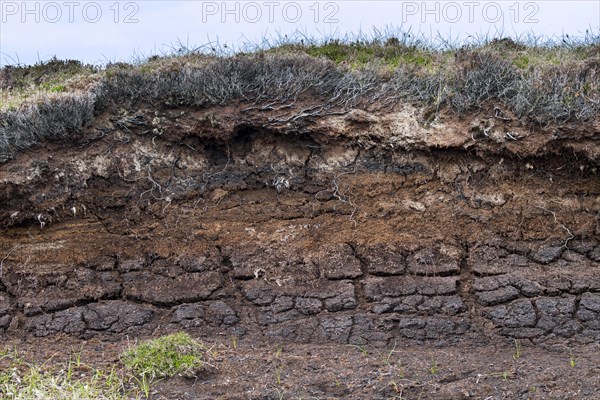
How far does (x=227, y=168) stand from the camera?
7.60 m

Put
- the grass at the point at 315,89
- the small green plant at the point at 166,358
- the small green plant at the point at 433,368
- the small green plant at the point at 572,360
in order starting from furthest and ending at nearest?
the grass at the point at 315,89 < the small green plant at the point at 572,360 < the small green plant at the point at 433,368 < the small green plant at the point at 166,358

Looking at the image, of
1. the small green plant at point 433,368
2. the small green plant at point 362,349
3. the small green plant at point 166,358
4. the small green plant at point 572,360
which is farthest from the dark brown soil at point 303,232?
the small green plant at point 166,358

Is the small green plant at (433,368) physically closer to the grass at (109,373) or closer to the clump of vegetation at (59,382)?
the grass at (109,373)

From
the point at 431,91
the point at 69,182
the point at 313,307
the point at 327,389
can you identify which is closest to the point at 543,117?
the point at 431,91

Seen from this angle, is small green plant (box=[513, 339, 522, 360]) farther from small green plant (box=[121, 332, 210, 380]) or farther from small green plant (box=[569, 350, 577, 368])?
small green plant (box=[121, 332, 210, 380])

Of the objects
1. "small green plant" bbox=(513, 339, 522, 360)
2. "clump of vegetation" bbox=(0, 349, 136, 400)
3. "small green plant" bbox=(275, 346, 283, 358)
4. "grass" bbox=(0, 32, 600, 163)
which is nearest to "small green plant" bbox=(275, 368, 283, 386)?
"small green plant" bbox=(275, 346, 283, 358)

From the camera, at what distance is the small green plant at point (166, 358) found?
5938 millimetres

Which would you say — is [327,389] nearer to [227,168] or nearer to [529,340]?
[529,340]

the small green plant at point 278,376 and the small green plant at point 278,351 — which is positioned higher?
the small green plant at point 278,351

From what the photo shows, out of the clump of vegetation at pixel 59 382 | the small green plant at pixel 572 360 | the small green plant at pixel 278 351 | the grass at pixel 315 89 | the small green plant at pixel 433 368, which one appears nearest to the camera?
the clump of vegetation at pixel 59 382

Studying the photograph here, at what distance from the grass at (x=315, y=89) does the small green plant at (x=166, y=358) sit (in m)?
2.21

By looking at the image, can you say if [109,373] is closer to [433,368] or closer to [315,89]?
[433,368]

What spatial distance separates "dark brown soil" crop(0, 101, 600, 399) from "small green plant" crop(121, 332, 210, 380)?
59 centimetres

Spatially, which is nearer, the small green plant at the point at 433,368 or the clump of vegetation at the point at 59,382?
the clump of vegetation at the point at 59,382
